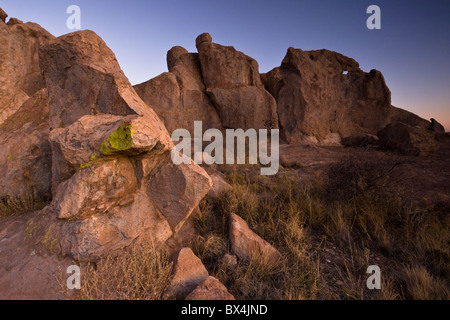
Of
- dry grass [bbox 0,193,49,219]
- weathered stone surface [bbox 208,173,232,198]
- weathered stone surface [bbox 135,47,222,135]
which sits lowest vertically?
dry grass [bbox 0,193,49,219]

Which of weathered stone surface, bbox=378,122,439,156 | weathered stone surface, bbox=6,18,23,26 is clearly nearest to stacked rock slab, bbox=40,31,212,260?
weathered stone surface, bbox=378,122,439,156

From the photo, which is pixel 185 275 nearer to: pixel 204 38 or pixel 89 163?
pixel 89 163

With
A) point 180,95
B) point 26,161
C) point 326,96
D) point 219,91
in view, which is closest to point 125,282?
point 26,161

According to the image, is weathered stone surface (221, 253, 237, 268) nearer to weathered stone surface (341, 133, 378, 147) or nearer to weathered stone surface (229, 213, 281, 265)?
weathered stone surface (229, 213, 281, 265)

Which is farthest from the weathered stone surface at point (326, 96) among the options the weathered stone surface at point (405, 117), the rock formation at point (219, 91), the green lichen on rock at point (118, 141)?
the green lichen on rock at point (118, 141)

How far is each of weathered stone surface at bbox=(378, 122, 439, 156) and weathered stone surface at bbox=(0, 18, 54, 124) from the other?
16327 millimetres

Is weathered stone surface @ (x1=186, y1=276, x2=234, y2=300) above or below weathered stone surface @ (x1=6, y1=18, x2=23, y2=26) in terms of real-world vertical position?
below

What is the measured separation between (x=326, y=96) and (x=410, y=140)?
7.03 m

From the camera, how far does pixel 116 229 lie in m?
2.28

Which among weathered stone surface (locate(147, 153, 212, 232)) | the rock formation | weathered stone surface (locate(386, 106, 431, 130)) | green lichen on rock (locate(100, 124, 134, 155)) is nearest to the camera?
green lichen on rock (locate(100, 124, 134, 155))

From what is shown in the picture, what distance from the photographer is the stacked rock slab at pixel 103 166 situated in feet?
7.22

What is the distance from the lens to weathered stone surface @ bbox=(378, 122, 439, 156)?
25.8 ft

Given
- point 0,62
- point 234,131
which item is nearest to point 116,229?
point 234,131
